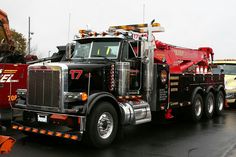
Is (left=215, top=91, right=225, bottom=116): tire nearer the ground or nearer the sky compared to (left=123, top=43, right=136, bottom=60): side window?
nearer the ground

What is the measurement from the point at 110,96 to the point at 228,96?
8761mm

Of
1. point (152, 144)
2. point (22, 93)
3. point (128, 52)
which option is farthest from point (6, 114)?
point (152, 144)

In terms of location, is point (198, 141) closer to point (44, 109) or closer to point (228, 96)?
point (44, 109)

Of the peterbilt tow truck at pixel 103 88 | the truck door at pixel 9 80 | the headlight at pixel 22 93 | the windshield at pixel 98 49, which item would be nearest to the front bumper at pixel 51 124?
the peterbilt tow truck at pixel 103 88

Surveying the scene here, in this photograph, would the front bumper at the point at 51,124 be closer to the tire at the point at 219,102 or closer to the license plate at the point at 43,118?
the license plate at the point at 43,118

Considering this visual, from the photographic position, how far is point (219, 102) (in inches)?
498

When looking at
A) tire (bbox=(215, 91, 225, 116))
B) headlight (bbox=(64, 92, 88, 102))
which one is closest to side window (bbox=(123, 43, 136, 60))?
headlight (bbox=(64, 92, 88, 102))

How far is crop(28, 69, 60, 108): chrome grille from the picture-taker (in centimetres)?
→ 700

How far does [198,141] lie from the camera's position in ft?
26.0

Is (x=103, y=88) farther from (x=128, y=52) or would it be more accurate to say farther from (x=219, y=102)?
(x=219, y=102)

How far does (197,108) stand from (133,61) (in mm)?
3895

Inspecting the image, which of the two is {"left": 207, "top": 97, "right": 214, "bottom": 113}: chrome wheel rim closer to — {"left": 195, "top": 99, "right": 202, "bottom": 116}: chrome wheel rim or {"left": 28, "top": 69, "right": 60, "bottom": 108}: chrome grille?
{"left": 195, "top": 99, "right": 202, "bottom": 116}: chrome wheel rim

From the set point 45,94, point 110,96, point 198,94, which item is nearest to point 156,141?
point 110,96

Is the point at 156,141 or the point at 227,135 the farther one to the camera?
the point at 227,135
